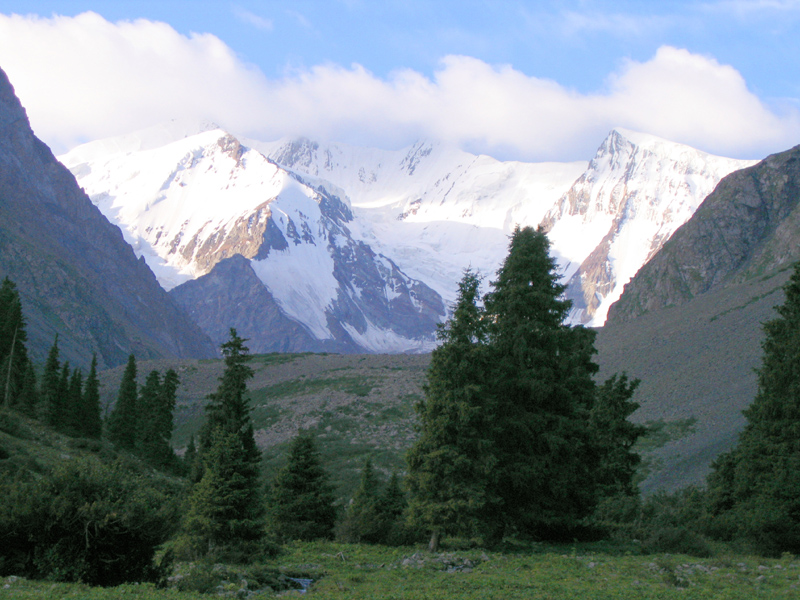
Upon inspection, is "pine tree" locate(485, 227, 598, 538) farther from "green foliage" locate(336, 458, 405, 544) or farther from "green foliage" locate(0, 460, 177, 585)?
"green foliage" locate(0, 460, 177, 585)

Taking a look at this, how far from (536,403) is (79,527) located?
14727 mm

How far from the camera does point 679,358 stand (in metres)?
78.4

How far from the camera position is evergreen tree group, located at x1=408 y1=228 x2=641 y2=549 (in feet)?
68.3

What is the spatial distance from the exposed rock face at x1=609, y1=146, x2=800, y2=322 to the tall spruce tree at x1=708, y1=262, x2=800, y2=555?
126 m

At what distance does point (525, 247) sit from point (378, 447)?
151 feet

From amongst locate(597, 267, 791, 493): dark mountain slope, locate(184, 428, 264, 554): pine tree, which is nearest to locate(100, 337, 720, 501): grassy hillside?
locate(597, 267, 791, 493): dark mountain slope

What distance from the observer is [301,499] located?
26.8 meters

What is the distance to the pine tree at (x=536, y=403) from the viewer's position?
22.4 metres

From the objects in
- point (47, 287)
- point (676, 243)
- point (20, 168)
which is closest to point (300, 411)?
point (47, 287)

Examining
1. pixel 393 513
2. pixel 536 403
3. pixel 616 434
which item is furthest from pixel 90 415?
pixel 536 403

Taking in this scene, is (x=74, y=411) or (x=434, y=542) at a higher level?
(x=74, y=411)

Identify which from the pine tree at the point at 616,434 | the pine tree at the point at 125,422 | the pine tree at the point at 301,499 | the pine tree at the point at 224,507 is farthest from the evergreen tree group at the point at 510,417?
the pine tree at the point at 125,422

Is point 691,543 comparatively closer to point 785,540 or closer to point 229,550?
point 785,540

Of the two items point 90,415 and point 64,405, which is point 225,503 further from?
point 90,415
